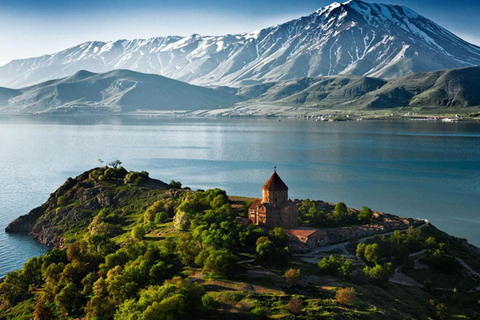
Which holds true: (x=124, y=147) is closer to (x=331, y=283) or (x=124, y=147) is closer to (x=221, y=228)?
(x=221, y=228)

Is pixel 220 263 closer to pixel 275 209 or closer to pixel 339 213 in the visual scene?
pixel 275 209

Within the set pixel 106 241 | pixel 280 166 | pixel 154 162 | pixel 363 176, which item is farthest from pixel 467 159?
pixel 106 241

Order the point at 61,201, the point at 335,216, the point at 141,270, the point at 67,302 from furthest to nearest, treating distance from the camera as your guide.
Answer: the point at 61,201 < the point at 335,216 < the point at 141,270 < the point at 67,302

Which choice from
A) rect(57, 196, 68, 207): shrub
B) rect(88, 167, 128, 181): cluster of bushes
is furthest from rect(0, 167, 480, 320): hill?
rect(88, 167, 128, 181): cluster of bushes

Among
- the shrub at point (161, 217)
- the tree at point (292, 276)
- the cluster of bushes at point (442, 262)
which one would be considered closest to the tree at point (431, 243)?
the cluster of bushes at point (442, 262)

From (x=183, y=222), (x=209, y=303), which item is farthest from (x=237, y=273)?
(x=183, y=222)

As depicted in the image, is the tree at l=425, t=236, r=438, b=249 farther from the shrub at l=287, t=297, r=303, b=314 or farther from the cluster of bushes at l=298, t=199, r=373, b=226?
the shrub at l=287, t=297, r=303, b=314
